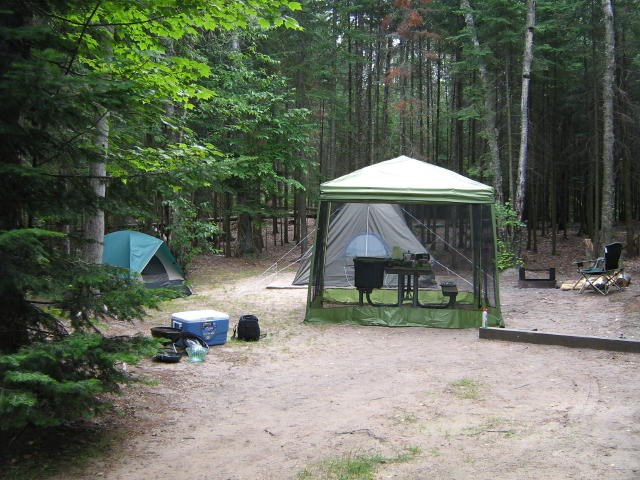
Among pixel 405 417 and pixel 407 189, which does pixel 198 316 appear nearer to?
pixel 405 417

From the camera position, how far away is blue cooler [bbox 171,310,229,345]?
→ 22.9ft

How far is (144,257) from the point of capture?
10984mm

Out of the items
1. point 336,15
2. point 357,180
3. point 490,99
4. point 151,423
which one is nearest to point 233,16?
point 151,423

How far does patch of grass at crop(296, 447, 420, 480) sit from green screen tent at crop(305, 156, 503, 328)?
481 cm

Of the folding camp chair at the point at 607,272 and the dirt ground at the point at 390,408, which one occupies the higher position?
the folding camp chair at the point at 607,272

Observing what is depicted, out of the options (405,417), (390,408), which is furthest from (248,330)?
(405,417)

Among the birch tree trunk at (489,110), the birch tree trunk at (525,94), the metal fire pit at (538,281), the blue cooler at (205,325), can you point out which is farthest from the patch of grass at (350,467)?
the birch tree trunk at (489,110)

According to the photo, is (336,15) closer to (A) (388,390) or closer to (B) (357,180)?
(B) (357,180)

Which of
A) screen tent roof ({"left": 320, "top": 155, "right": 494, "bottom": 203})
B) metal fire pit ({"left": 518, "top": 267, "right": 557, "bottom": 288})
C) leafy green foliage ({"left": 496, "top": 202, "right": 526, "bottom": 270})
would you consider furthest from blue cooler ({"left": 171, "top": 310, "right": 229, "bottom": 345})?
leafy green foliage ({"left": 496, "top": 202, "right": 526, "bottom": 270})

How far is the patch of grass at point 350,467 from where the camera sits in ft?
11.5

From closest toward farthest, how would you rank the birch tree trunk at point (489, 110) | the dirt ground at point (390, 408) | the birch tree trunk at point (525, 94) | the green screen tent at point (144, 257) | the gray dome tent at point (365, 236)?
the dirt ground at point (390, 408)
the gray dome tent at point (365, 236)
the green screen tent at point (144, 257)
the birch tree trunk at point (525, 94)
the birch tree trunk at point (489, 110)

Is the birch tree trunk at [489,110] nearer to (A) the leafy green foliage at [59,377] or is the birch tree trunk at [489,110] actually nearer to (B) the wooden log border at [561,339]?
(B) the wooden log border at [561,339]

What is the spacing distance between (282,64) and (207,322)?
12393 mm

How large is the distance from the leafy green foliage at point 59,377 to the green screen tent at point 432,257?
518cm
